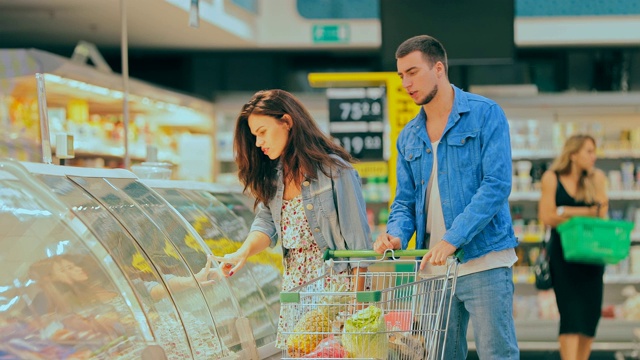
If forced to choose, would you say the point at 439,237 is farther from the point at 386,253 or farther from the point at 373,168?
the point at 373,168

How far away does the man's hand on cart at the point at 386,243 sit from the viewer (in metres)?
3.25

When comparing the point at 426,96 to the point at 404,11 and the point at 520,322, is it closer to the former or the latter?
the point at 404,11

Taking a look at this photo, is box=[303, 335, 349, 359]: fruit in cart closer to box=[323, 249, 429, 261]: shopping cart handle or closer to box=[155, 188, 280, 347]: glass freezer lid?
box=[323, 249, 429, 261]: shopping cart handle

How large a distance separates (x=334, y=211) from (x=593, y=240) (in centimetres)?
353

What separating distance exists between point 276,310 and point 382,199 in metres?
5.64

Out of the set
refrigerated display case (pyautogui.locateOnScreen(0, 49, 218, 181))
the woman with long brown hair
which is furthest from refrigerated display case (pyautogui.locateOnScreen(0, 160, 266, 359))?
refrigerated display case (pyautogui.locateOnScreen(0, 49, 218, 181))

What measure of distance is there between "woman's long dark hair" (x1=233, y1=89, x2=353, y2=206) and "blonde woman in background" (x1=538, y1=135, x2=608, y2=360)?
353cm

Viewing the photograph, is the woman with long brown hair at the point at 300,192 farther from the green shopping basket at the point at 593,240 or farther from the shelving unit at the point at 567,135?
the shelving unit at the point at 567,135

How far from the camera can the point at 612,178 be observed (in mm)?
10508

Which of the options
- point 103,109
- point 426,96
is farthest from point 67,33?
point 426,96

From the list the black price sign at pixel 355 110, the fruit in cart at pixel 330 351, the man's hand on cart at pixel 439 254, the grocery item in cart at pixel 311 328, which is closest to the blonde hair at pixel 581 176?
the black price sign at pixel 355 110

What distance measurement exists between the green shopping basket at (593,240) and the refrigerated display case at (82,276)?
3.80 metres

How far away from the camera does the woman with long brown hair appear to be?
367cm

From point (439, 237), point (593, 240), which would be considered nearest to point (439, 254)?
point (439, 237)
